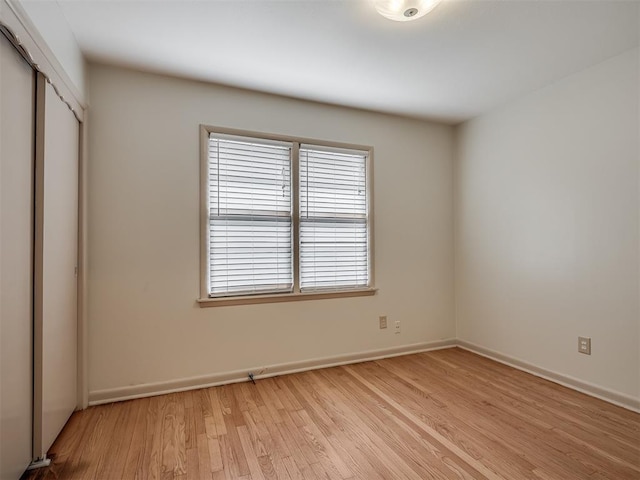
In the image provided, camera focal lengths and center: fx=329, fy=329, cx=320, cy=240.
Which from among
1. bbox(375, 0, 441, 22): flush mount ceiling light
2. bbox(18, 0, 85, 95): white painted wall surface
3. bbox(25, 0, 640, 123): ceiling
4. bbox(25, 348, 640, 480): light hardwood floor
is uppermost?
bbox(25, 0, 640, 123): ceiling

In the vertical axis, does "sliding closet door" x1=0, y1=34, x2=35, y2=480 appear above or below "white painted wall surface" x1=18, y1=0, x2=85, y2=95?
below

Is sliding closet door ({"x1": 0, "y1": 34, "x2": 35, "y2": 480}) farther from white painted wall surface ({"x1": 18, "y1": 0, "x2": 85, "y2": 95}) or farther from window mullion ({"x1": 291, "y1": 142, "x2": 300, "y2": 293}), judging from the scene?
window mullion ({"x1": 291, "y1": 142, "x2": 300, "y2": 293})

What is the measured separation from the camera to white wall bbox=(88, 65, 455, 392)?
2.47 meters

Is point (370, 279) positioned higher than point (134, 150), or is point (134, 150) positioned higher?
point (134, 150)

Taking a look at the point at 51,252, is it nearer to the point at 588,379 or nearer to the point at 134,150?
the point at 134,150

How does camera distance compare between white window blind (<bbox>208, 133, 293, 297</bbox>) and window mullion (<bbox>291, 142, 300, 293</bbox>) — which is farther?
window mullion (<bbox>291, 142, 300, 293</bbox>)

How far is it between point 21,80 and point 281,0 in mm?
1364

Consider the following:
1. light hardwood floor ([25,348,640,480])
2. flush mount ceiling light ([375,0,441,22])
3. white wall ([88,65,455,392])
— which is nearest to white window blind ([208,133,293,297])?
white wall ([88,65,455,392])

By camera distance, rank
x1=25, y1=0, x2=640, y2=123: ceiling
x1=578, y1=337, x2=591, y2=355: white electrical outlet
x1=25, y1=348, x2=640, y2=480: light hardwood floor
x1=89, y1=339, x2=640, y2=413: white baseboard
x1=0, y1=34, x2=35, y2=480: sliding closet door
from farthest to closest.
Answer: x1=578, y1=337, x2=591, y2=355: white electrical outlet < x1=89, y1=339, x2=640, y2=413: white baseboard < x1=25, y1=0, x2=640, y2=123: ceiling < x1=25, y1=348, x2=640, y2=480: light hardwood floor < x1=0, y1=34, x2=35, y2=480: sliding closet door

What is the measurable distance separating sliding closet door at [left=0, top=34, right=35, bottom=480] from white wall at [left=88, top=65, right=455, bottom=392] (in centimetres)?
77

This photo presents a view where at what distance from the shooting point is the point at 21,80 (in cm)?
158

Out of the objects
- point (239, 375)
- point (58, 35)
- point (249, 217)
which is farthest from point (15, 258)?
point (239, 375)

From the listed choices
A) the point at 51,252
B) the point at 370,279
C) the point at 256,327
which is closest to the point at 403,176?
the point at 370,279

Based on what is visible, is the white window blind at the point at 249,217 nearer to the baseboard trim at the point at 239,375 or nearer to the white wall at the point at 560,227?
the baseboard trim at the point at 239,375
